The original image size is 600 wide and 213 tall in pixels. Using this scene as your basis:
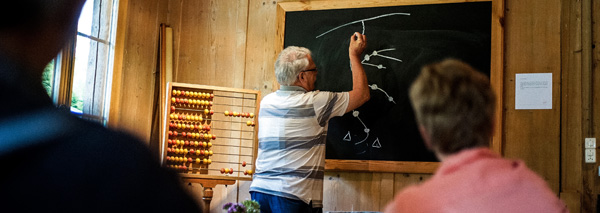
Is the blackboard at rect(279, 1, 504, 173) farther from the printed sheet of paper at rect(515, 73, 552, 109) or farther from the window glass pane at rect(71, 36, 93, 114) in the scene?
the window glass pane at rect(71, 36, 93, 114)

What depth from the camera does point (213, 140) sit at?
4363mm

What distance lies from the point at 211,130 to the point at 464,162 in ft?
10.2

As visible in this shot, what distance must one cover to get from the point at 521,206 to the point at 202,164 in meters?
2.93

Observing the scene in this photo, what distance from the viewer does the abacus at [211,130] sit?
3936mm

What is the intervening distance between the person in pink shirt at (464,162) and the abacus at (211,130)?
244 centimetres

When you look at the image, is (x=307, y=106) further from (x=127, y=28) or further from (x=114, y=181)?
(x=114, y=181)

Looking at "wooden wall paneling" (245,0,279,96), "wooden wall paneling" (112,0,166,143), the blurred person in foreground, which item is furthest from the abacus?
the blurred person in foreground

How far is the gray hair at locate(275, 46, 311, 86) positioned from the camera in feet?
11.6

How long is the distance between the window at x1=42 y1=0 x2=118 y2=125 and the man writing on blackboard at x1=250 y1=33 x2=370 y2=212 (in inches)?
44.6

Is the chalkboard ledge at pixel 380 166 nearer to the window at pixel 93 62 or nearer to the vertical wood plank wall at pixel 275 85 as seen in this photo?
the vertical wood plank wall at pixel 275 85

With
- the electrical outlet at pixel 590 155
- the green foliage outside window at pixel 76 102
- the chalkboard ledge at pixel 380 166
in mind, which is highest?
the green foliage outside window at pixel 76 102

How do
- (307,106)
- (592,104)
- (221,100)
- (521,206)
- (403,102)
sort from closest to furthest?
(521,206), (307,106), (592,104), (403,102), (221,100)

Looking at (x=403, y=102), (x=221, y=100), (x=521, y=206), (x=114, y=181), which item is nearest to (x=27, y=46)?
(x=114, y=181)

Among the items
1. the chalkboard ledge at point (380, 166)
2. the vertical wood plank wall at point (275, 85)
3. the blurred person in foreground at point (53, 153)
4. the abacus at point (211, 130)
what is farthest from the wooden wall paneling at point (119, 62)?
the blurred person in foreground at point (53, 153)
